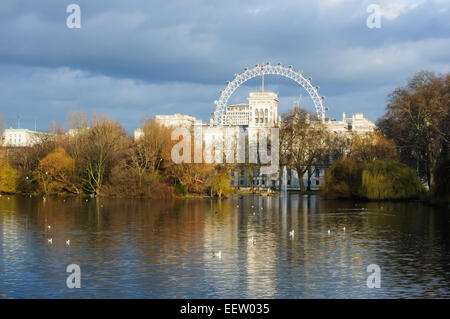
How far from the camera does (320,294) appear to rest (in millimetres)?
17203

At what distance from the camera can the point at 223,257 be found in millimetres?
23234

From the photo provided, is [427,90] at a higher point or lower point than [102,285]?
higher

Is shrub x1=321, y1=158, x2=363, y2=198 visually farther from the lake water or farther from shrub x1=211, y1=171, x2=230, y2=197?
the lake water

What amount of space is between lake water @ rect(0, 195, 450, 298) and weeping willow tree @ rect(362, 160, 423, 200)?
2293 centimetres

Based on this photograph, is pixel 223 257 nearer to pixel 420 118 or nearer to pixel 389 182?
pixel 389 182

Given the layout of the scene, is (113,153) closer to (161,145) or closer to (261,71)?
(161,145)

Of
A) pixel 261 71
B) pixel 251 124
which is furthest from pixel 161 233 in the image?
pixel 251 124

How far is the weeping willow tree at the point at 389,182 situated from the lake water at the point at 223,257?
2293 centimetres

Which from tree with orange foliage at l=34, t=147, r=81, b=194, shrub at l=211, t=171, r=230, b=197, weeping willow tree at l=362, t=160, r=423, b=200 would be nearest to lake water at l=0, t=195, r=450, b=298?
weeping willow tree at l=362, t=160, r=423, b=200

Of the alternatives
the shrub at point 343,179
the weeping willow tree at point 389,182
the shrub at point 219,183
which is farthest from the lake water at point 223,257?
the shrub at point 219,183

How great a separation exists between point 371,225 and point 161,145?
37.6 m

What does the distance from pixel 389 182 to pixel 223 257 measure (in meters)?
41.8

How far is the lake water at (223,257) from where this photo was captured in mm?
17734

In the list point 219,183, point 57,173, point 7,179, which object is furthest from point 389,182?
point 7,179
